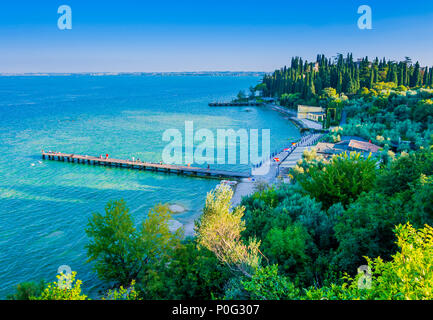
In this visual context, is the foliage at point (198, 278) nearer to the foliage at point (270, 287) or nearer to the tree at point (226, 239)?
the tree at point (226, 239)

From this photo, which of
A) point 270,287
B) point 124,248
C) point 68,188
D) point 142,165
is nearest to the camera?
point 270,287

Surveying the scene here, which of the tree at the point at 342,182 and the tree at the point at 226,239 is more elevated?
the tree at the point at 342,182

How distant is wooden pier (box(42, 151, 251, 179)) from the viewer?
40606mm

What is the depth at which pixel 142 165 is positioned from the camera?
4438 cm

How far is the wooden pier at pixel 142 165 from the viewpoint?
133 ft

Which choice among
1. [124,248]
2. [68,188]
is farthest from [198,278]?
[68,188]

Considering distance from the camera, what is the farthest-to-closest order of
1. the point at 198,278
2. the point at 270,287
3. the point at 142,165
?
the point at 142,165 → the point at 198,278 → the point at 270,287

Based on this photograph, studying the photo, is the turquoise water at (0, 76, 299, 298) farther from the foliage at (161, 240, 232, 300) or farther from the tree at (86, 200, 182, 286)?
the foliage at (161, 240, 232, 300)

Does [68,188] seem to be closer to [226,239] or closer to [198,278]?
[198,278]

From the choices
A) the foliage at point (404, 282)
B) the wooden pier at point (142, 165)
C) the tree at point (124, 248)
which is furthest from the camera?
the wooden pier at point (142, 165)

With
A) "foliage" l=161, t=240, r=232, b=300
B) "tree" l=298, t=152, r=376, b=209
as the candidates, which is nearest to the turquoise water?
"foliage" l=161, t=240, r=232, b=300

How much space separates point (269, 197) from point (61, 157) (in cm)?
3894

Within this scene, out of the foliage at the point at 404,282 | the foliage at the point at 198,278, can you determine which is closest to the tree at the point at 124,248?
the foliage at the point at 198,278

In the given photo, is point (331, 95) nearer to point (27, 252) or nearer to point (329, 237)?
point (329, 237)
